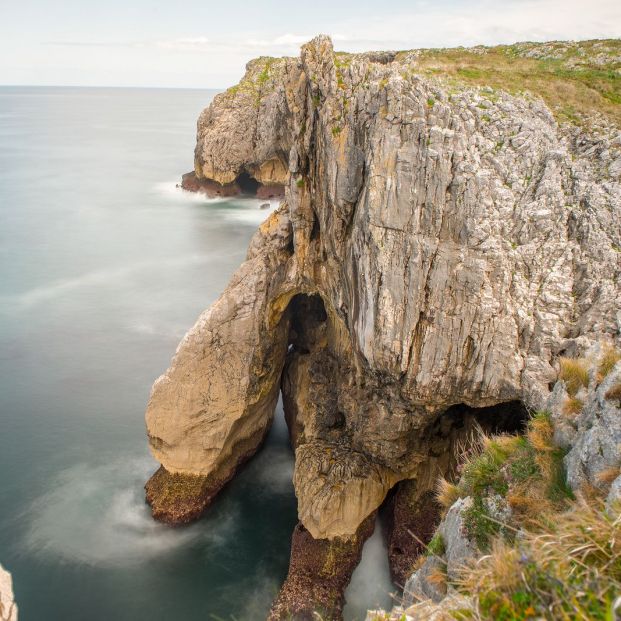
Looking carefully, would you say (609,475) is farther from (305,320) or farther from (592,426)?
(305,320)

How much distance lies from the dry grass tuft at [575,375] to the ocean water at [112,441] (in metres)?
10.9

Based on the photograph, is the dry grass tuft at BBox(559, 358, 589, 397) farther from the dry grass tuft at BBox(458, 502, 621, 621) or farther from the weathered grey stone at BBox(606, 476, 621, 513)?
the dry grass tuft at BBox(458, 502, 621, 621)

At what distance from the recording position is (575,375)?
10.3 metres

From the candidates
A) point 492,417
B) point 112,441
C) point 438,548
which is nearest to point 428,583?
point 438,548

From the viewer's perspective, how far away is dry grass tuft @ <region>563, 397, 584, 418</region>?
930cm

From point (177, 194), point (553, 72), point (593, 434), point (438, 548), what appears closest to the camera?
point (593, 434)

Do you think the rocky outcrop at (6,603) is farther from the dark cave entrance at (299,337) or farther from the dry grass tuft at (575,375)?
the dark cave entrance at (299,337)

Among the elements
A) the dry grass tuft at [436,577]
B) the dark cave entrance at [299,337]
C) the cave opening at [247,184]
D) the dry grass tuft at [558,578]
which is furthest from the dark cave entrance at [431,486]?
the cave opening at [247,184]

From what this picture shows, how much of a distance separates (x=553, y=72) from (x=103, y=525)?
901 inches

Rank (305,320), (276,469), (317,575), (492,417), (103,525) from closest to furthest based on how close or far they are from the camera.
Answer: (492,417) → (317,575) → (103,525) → (276,469) → (305,320)

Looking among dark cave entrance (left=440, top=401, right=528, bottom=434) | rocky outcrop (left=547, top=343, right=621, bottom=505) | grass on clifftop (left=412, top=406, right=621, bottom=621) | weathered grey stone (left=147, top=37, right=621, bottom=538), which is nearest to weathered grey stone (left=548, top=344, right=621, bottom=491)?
rocky outcrop (left=547, top=343, right=621, bottom=505)

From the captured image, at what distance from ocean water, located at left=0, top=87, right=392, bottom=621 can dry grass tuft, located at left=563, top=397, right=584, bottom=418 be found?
1108 cm

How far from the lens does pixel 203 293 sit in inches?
1666

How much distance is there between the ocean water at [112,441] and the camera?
60.0 ft
